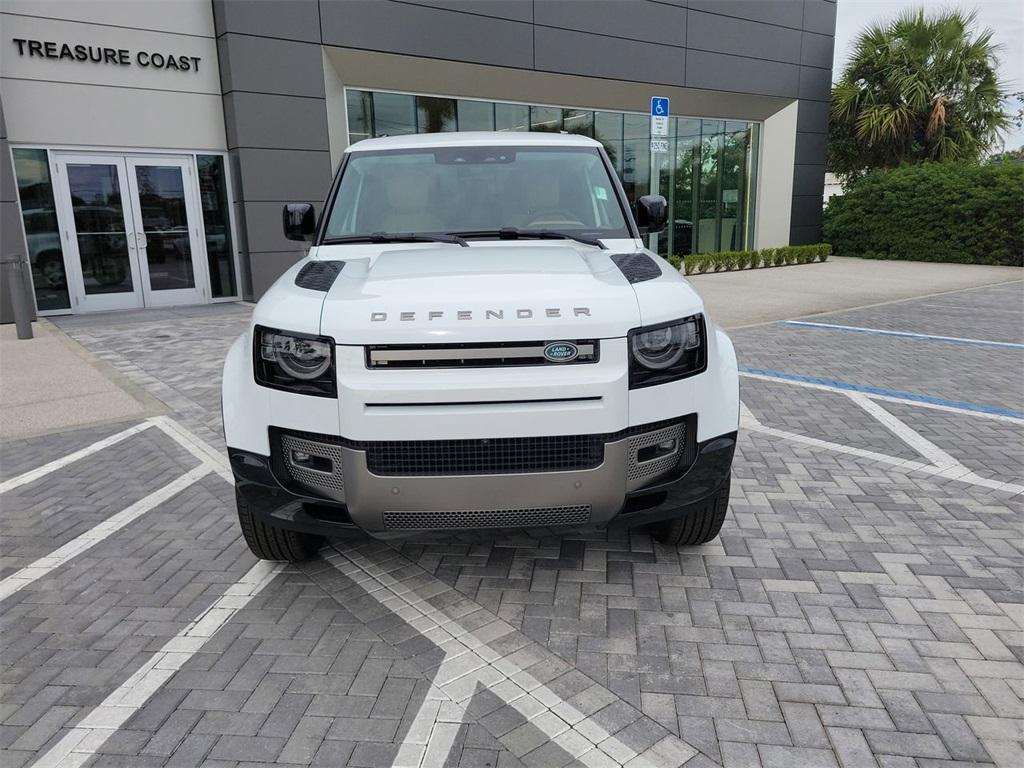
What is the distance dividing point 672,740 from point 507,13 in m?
15.6

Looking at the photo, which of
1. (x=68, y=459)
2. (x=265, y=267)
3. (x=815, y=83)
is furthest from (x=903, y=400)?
(x=815, y=83)

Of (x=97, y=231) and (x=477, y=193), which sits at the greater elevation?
(x=477, y=193)

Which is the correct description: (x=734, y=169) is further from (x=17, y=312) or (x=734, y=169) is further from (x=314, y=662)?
(x=314, y=662)

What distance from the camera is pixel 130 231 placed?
13172 millimetres

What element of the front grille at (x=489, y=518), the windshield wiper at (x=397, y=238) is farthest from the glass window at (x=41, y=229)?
the front grille at (x=489, y=518)

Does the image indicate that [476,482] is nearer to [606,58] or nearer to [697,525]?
[697,525]

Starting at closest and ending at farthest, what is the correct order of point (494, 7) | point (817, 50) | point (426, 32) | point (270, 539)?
point (270, 539), point (426, 32), point (494, 7), point (817, 50)

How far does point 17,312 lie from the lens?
33.1ft

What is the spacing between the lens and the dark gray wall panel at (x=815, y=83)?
2092 cm

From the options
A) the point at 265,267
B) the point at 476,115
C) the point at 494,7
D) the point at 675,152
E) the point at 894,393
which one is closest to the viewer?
the point at 894,393

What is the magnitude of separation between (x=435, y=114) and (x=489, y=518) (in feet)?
47.7

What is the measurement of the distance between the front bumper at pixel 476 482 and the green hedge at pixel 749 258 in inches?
623

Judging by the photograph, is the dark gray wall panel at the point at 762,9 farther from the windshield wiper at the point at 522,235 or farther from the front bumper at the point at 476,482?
the front bumper at the point at 476,482

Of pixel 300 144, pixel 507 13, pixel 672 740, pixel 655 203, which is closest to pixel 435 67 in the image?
pixel 507 13
